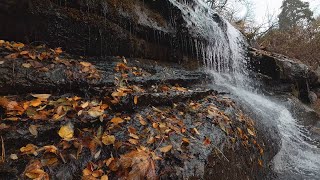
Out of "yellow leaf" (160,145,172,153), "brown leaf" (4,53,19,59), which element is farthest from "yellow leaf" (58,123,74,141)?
"brown leaf" (4,53,19,59)

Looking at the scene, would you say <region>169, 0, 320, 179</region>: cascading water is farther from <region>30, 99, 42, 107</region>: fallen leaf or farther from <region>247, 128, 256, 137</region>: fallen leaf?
<region>30, 99, 42, 107</region>: fallen leaf

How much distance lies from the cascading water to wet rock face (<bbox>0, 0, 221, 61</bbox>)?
0.52m

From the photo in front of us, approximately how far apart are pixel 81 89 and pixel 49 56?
2.27 feet

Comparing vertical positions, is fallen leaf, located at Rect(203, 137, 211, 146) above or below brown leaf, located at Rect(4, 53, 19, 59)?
below

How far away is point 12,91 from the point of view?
7.89 ft

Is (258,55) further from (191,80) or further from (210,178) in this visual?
(210,178)

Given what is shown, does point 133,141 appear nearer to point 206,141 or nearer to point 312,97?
point 206,141

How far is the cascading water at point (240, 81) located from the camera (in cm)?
407

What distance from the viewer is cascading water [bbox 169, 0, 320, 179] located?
13.3 ft

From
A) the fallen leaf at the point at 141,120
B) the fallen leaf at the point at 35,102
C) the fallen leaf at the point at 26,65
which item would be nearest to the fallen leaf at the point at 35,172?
the fallen leaf at the point at 35,102

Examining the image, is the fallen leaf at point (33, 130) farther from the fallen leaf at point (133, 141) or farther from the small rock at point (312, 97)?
the small rock at point (312, 97)

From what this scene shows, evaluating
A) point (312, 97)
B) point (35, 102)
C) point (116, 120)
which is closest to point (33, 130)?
point (35, 102)

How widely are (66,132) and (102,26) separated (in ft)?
8.16

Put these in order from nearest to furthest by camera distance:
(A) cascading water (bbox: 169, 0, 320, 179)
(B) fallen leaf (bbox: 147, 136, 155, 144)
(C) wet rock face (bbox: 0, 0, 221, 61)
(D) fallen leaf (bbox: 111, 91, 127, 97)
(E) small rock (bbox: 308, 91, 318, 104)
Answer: (B) fallen leaf (bbox: 147, 136, 155, 144), (D) fallen leaf (bbox: 111, 91, 127, 97), (C) wet rock face (bbox: 0, 0, 221, 61), (A) cascading water (bbox: 169, 0, 320, 179), (E) small rock (bbox: 308, 91, 318, 104)
